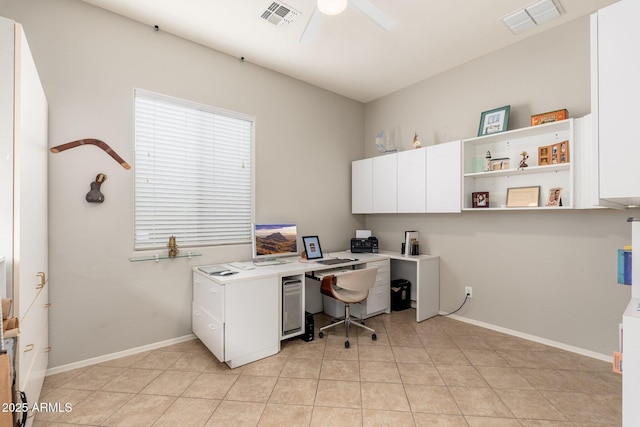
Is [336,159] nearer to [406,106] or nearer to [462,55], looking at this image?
[406,106]

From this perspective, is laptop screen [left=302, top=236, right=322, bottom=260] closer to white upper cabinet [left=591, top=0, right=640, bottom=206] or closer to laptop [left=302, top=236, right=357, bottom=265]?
laptop [left=302, top=236, right=357, bottom=265]

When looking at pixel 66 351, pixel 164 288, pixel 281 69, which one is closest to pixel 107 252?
pixel 164 288

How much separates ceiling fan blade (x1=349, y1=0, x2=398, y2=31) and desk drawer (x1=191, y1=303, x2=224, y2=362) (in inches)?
104

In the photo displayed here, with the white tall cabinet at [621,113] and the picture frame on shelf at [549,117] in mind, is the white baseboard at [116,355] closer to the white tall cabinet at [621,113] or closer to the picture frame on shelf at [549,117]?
the white tall cabinet at [621,113]

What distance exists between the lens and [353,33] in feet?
9.51

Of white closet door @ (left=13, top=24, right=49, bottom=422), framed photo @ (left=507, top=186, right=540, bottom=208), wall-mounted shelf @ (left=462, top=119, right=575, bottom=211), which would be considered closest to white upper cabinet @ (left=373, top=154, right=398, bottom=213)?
wall-mounted shelf @ (left=462, top=119, right=575, bottom=211)

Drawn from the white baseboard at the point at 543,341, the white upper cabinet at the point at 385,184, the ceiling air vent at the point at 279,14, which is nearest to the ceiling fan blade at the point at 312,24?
the ceiling air vent at the point at 279,14

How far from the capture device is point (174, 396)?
2098mm

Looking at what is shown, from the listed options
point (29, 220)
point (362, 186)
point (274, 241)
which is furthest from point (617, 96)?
point (362, 186)

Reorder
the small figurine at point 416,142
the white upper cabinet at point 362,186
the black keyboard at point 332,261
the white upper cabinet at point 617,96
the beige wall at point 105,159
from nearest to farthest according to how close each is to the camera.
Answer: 1. the white upper cabinet at point 617,96
2. the beige wall at point 105,159
3. the black keyboard at point 332,261
4. the small figurine at point 416,142
5. the white upper cabinet at point 362,186

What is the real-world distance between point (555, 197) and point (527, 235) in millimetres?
479

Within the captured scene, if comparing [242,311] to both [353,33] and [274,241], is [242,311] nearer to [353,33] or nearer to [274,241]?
[274,241]

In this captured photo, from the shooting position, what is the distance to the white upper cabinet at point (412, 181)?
11.9 feet

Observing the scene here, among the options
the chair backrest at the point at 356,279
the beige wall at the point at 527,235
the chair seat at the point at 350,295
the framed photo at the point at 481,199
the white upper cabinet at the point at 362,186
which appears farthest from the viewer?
the white upper cabinet at the point at 362,186
